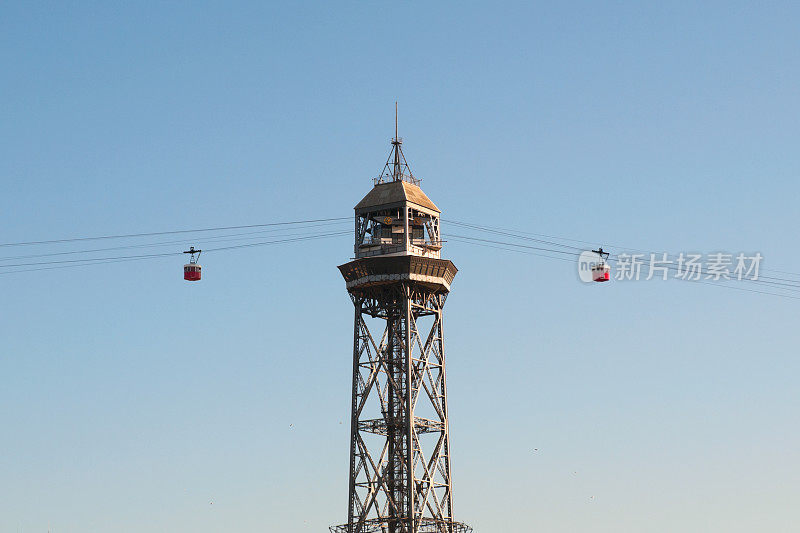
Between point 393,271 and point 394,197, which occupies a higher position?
point 394,197

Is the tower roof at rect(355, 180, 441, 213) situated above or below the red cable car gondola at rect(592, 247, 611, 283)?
above

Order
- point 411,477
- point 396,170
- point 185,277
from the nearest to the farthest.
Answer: point 185,277
point 411,477
point 396,170

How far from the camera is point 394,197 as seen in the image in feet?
479

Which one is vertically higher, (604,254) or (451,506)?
(604,254)

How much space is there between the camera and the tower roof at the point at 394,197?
478ft

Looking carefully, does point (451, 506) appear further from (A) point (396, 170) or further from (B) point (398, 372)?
(A) point (396, 170)

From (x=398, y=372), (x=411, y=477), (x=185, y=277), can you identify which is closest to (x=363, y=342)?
(x=398, y=372)

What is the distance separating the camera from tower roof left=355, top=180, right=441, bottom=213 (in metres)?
146

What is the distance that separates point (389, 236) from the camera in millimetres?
146375

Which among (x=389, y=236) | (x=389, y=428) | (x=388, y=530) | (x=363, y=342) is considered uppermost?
(x=389, y=236)

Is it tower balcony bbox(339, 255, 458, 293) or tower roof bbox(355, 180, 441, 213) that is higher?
tower roof bbox(355, 180, 441, 213)

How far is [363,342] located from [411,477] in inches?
580

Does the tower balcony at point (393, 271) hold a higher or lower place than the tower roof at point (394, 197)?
lower

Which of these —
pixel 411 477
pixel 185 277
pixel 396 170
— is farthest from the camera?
pixel 396 170
